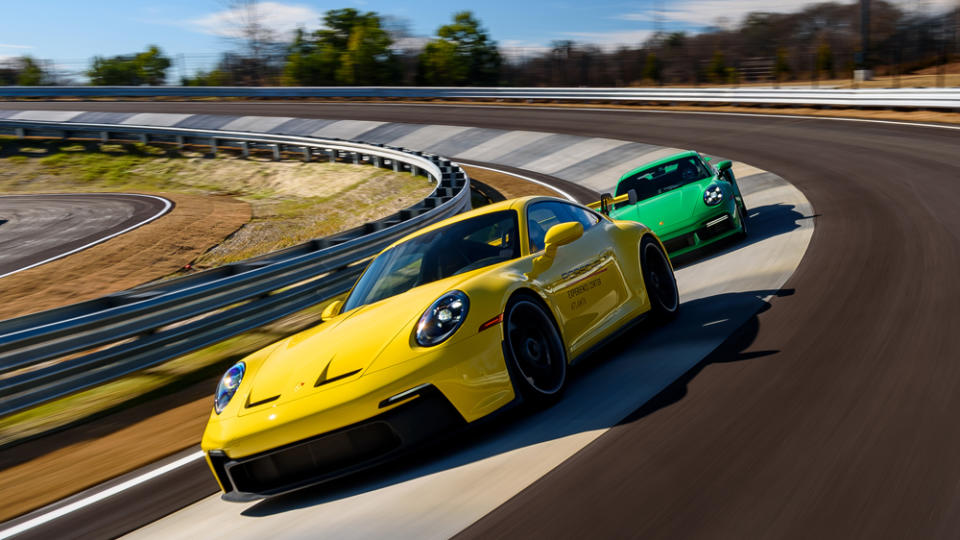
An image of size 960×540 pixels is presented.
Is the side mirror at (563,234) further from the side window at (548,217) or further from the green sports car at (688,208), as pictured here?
the green sports car at (688,208)

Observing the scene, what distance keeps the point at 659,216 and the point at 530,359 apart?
18.4 ft

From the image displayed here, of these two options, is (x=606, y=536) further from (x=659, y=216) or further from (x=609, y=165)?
(x=609, y=165)

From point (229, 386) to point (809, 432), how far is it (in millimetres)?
3065

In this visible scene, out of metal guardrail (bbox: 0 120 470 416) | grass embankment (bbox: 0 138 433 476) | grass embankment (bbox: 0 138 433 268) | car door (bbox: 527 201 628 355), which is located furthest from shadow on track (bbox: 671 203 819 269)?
grass embankment (bbox: 0 138 433 268)

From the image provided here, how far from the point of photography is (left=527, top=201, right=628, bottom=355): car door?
522cm

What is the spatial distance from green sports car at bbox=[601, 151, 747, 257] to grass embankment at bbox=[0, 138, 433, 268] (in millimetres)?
8038

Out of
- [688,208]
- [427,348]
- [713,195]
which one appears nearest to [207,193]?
[688,208]

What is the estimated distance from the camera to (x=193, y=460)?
5.16 m

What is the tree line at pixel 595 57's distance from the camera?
4978 centimetres

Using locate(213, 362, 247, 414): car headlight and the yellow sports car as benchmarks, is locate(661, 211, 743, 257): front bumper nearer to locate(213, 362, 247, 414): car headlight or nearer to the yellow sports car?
the yellow sports car

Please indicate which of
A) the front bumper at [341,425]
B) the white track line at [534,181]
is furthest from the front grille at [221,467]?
the white track line at [534,181]

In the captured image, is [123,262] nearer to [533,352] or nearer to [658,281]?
[658,281]

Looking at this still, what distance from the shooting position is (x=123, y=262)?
15375 mm

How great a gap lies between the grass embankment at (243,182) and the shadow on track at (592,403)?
35.9 ft
